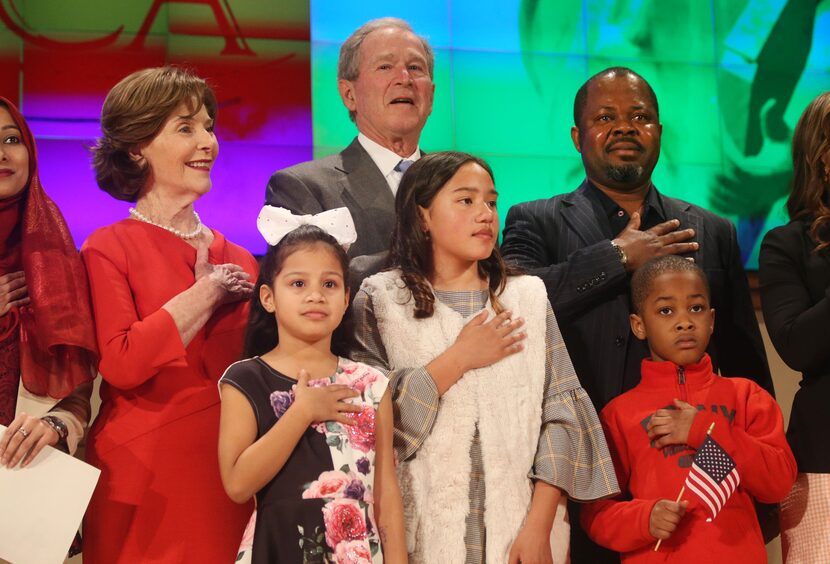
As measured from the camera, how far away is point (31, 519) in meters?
2.22

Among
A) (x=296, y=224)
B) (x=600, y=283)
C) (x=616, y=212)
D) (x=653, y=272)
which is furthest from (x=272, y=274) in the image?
(x=616, y=212)

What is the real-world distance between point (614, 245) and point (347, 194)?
2.77 feet

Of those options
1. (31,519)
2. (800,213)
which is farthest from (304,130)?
(31,519)

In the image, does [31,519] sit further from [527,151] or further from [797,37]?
[797,37]

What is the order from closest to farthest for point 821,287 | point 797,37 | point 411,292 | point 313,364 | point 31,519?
1. point 31,519
2. point 313,364
3. point 411,292
4. point 821,287
5. point 797,37

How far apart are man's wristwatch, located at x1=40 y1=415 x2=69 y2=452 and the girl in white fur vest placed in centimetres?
74

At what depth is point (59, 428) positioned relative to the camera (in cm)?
239

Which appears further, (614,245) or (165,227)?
(614,245)

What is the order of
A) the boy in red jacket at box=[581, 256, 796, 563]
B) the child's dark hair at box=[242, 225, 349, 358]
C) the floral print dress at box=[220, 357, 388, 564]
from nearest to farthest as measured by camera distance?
the floral print dress at box=[220, 357, 388, 564] → the child's dark hair at box=[242, 225, 349, 358] → the boy in red jacket at box=[581, 256, 796, 563]

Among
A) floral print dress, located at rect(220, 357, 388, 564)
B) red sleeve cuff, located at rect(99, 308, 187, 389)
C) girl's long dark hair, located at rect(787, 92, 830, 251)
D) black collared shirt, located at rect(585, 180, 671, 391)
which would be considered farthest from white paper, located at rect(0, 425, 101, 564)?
girl's long dark hair, located at rect(787, 92, 830, 251)

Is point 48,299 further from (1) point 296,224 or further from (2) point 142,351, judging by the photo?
(1) point 296,224

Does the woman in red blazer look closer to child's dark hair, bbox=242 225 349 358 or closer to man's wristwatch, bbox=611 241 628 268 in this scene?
child's dark hair, bbox=242 225 349 358

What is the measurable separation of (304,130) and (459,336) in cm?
234

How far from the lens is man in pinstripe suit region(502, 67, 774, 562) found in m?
2.94
